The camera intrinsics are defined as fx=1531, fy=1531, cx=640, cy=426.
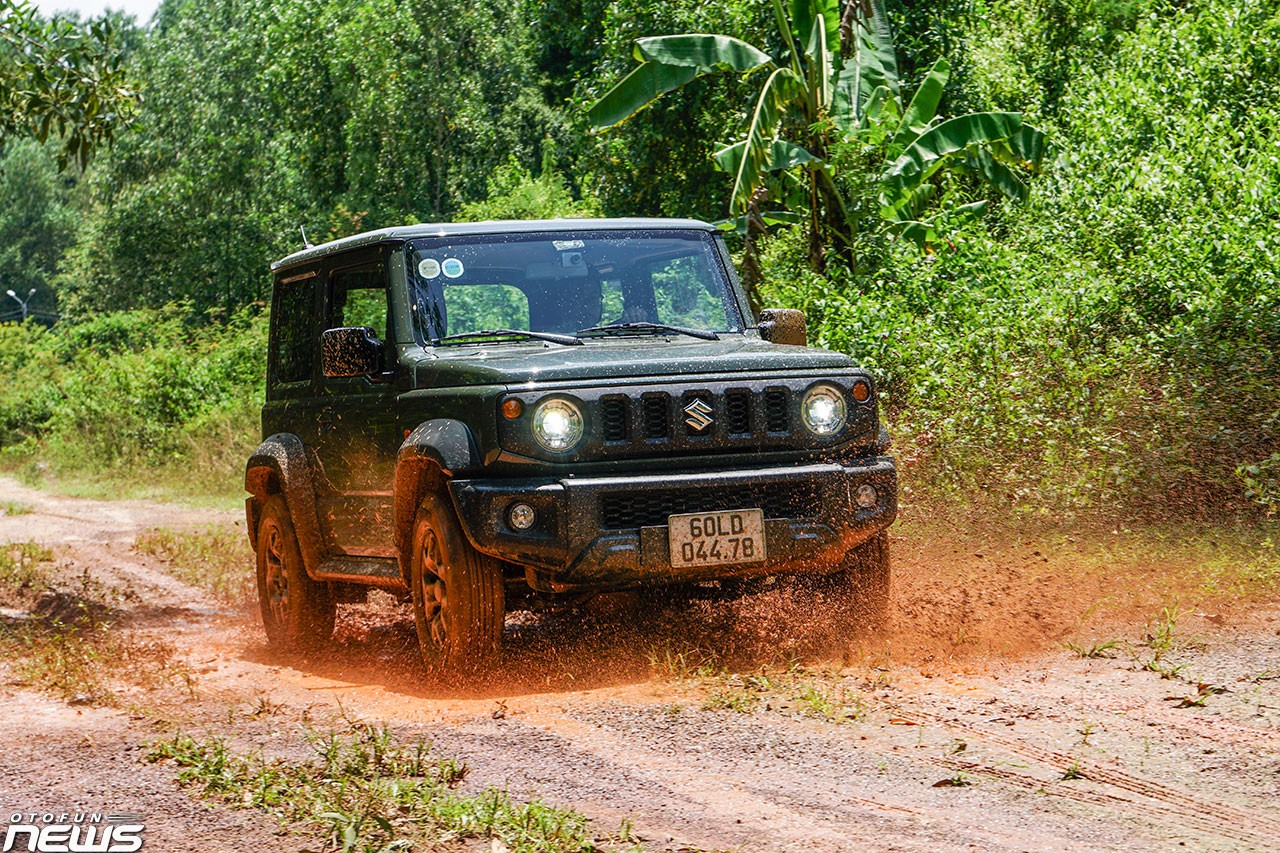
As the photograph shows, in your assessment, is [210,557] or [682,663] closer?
[682,663]

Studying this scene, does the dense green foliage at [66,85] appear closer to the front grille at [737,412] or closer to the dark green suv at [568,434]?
the dark green suv at [568,434]

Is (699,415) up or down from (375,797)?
up

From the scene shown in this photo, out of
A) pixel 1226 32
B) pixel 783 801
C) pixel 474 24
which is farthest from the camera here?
pixel 474 24

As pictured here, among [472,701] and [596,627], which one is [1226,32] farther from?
[472,701]

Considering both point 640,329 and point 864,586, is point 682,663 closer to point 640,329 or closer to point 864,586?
point 864,586

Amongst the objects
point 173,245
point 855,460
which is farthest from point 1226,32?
point 173,245

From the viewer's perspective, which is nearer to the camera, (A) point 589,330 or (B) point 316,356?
(A) point 589,330

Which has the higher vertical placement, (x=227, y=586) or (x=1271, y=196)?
(x=1271, y=196)

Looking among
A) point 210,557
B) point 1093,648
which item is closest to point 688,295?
point 1093,648

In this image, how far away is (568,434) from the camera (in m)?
6.03

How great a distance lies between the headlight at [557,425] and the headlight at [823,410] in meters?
0.98

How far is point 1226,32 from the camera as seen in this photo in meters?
15.5

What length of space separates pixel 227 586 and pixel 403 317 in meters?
4.85

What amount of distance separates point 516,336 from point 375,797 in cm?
286
